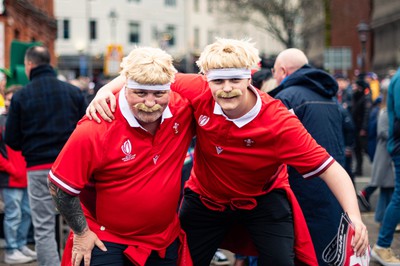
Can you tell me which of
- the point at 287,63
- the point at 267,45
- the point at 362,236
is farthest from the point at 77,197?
the point at 267,45

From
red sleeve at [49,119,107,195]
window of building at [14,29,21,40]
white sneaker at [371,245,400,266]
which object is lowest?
white sneaker at [371,245,400,266]

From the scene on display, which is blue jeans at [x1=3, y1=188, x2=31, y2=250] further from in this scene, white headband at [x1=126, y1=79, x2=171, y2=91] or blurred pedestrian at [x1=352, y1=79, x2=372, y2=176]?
blurred pedestrian at [x1=352, y1=79, x2=372, y2=176]

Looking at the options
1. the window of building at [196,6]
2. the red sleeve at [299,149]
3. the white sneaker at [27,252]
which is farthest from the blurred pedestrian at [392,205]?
the window of building at [196,6]

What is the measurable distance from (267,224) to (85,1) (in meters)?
53.4

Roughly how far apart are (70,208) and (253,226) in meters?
1.26

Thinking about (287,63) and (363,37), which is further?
(363,37)

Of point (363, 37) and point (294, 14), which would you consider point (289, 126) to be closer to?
point (363, 37)

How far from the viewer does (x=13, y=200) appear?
7445mm

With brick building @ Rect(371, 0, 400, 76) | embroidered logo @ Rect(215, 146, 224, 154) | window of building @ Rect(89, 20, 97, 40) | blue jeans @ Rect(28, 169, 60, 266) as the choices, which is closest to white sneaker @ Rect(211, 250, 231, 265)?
blue jeans @ Rect(28, 169, 60, 266)

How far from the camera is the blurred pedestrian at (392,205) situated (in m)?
6.60

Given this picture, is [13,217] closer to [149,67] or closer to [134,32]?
[149,67]

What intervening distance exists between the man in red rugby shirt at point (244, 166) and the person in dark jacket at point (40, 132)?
201 centimetres

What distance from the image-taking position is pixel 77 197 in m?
3.83

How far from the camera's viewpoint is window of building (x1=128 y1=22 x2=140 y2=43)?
57.8 meters
